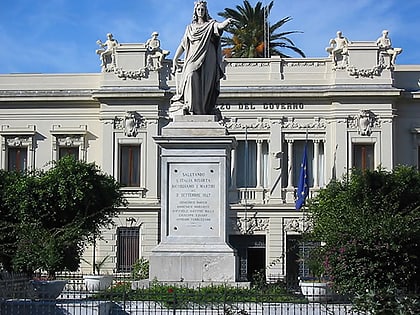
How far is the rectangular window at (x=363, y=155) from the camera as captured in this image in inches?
1884

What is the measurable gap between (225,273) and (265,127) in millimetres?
29835

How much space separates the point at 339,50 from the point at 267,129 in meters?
5.14

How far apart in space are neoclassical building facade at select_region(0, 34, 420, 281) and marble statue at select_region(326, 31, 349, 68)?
5 centimetres

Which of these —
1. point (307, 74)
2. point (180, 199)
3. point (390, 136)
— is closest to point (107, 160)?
point (307, 74)

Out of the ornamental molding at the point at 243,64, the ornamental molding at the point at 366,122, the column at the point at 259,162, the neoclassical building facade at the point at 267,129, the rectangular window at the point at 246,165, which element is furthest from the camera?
the rectangular window at the point at 246,165

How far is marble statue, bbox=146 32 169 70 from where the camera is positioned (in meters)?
48.8

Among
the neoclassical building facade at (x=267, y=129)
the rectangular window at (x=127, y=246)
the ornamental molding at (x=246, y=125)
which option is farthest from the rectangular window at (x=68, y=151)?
the ornamental molding at (x=246, y=125)

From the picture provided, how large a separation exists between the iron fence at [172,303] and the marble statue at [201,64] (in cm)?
395

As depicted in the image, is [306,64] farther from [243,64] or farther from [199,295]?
[199,295]

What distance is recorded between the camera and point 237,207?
48.2m

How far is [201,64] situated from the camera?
64.7ft

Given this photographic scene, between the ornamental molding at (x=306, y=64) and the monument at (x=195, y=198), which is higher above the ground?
the ornamental molding at (x=306, y=64)

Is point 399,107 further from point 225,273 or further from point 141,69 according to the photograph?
point 225,273

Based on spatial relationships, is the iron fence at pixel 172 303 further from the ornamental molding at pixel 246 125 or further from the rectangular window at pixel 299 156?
the rectangular window at pixel 299 156
